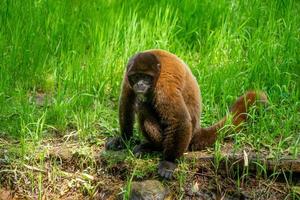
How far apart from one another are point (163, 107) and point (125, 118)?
49 centimetres

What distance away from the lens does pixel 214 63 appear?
6340 mm

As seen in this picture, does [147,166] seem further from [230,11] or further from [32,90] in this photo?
[230,11]

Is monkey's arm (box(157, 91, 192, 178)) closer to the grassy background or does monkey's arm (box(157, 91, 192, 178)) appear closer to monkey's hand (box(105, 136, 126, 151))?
monkey's hand (box(105, 136, 126, 151))

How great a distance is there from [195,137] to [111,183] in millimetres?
802

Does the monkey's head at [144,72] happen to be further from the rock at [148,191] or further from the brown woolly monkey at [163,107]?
the rock at [148,191]

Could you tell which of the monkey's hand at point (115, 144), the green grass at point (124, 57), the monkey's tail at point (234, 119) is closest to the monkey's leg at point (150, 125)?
the monkey's hand at point (115, 144)

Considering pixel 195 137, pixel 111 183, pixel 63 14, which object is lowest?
pixel 111 183

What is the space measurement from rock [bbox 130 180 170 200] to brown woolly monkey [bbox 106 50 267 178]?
11 centimetres

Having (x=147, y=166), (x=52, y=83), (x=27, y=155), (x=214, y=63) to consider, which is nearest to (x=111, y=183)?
(x=147, y=166)

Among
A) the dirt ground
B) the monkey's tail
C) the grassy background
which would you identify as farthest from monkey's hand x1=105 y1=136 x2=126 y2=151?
the monkey's tail

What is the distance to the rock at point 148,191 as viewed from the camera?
4711 mm

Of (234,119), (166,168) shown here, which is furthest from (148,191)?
(234,119)

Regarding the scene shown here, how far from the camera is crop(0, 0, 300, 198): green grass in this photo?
547 cm

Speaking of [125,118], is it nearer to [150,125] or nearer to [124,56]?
[150,125]
